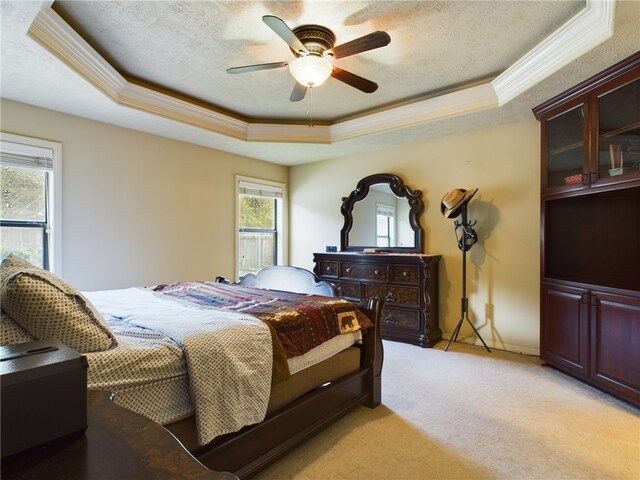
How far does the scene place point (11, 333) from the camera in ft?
3.64

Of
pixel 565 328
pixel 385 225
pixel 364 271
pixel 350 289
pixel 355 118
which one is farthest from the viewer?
pixel 385 225

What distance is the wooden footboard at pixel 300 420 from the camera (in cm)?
150

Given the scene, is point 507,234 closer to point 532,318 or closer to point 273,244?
point 532,318

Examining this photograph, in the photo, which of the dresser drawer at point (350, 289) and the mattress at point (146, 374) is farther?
the dresser drawer at point (350, 289)

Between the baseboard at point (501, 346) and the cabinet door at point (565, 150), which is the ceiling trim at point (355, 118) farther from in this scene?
the baseboard at point (501, 346)

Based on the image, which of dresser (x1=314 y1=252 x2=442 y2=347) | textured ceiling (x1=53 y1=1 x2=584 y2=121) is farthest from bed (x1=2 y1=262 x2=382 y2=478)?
textured ceiling (x1=53 y1=1 x2=584 y2=121)

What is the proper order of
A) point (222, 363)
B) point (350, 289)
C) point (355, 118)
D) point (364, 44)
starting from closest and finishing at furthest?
point (222, 363)
point (364, 44)
point (355, 118)
point (350, 289)

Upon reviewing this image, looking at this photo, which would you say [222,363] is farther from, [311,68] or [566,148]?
[566,148]

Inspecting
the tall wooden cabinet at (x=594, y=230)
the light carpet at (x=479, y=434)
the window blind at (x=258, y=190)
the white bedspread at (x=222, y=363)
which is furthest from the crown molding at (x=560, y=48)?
the window blind at (x=258, y=190)

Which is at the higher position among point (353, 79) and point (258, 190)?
point (353, 79)

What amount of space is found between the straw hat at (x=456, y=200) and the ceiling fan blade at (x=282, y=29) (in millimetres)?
2216

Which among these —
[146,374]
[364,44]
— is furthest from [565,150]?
[146,374]

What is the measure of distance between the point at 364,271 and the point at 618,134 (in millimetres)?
2633

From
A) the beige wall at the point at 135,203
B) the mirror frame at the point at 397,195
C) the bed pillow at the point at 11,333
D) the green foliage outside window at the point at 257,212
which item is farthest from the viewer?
the green foliage outside window at the point at 257,212
